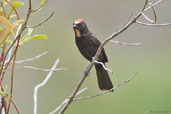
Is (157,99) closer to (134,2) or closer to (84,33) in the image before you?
(134,2)

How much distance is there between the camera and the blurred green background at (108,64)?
21.5 ft

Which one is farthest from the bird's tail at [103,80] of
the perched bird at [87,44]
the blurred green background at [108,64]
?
the blurred green background at [108,64]

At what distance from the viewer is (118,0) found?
27.1 feet

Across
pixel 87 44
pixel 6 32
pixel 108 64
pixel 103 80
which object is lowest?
pixel 108 64

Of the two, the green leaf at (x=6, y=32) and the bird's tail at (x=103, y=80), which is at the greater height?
the green leaf at (x=6, y=32)

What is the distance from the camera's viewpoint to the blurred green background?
6.54 meters

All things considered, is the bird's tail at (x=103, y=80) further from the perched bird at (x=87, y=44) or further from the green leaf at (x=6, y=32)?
the green leaf at (x=6, y=32)

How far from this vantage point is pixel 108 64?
24.1ft

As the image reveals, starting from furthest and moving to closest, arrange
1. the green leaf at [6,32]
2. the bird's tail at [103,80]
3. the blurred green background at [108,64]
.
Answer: the blurred green background at [108,64], the bird's tail at [103,80], the green leaf at [6,32]

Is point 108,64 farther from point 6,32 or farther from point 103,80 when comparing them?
point 6,32

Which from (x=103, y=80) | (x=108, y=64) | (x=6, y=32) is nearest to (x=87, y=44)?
(x=103, y=80)

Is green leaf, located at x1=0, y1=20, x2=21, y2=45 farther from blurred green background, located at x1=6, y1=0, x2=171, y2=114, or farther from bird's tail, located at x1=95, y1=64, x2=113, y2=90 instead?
blurred green background, located at x1=6, y1=0, x2=171, y2=114

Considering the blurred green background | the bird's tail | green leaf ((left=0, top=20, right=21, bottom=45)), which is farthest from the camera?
the blurred green background

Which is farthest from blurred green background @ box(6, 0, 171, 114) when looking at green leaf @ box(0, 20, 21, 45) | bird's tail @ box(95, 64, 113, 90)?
green leaf @ box(0, 20, 21, 45)
